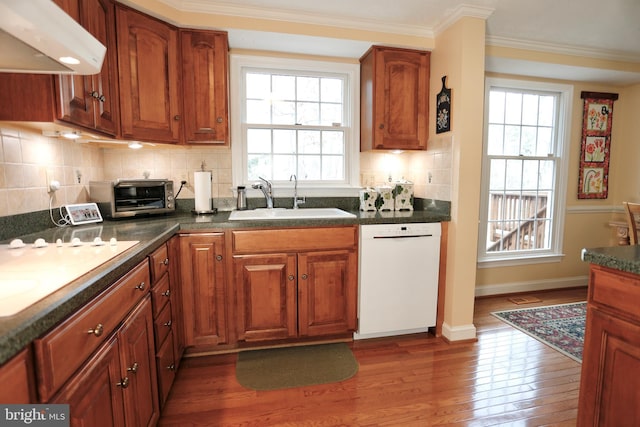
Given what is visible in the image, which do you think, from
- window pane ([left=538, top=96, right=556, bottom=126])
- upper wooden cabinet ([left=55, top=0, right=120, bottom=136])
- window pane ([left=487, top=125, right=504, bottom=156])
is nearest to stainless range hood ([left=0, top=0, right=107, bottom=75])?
upper wooden cabinet ([left=55, top=0, right=120, bottom=136])

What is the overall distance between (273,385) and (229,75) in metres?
2.27

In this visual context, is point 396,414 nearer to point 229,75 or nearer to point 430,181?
point 430,181

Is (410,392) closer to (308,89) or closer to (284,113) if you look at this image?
(284,113)

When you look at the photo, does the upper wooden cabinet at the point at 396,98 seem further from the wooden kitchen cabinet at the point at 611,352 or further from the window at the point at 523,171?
the wooden kitchen cabinet at the point at 611,352

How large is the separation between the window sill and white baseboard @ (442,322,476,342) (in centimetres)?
102

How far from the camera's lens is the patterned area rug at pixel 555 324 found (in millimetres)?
2426

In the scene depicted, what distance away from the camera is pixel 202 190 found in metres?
2.43

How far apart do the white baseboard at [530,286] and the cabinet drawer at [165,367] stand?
9.43 ft

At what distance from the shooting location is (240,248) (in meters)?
2.15

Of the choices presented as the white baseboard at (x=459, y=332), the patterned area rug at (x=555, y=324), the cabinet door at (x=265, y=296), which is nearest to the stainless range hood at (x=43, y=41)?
the cabinet door at (x=265, y=296)

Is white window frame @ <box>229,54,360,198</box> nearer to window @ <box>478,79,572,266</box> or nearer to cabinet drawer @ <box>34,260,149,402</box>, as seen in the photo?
window @ <box>478,79,572,266</box>

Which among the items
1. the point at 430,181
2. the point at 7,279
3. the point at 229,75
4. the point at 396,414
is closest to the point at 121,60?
the point at 229,75

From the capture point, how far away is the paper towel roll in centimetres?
242

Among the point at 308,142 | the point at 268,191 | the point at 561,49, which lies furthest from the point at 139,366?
the point at 561,49
